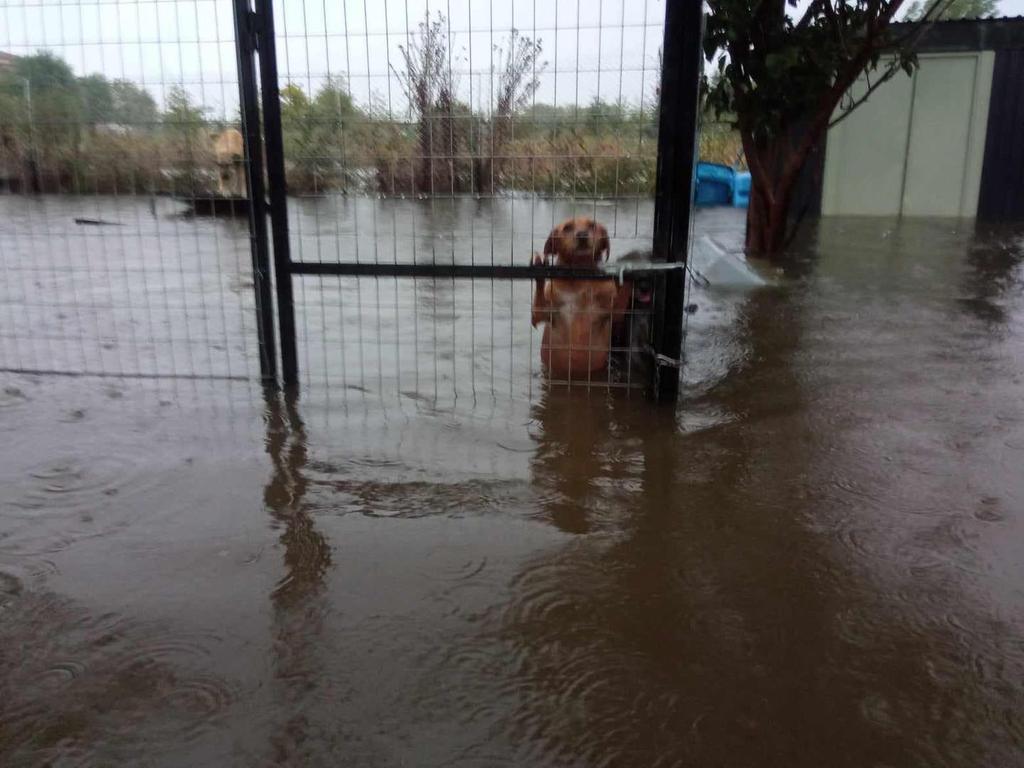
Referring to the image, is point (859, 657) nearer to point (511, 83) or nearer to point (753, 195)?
point (511, 83)

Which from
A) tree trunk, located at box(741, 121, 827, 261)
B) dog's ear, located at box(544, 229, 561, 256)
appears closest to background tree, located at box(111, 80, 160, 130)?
dog's ear, located at box(544, 229, 561, 256)

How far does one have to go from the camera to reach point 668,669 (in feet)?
7.78

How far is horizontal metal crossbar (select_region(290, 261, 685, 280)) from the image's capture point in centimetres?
436

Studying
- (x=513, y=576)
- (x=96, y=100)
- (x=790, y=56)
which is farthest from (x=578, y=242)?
(x=790, y=56)

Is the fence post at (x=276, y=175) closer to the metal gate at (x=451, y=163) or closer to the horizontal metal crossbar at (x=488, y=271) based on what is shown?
the metal gate at (x=451, y=163)

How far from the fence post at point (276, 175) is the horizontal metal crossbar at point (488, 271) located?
16 cm

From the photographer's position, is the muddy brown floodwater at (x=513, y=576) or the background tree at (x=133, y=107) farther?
the background tree at (x=133, y=107)

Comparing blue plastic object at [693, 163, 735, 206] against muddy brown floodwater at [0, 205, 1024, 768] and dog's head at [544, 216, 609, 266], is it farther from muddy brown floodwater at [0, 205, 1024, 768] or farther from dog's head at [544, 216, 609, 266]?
dog's head at [544, 216, 609, 266]

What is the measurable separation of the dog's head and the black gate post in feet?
0.96

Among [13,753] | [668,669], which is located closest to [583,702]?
[668,669]

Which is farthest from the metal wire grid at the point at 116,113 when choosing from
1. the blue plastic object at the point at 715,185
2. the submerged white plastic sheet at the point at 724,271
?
the blue plastic object at the point at 715,185

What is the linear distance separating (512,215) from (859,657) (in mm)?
2806

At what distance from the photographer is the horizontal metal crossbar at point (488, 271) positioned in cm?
436

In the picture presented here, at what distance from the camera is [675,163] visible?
419cm
